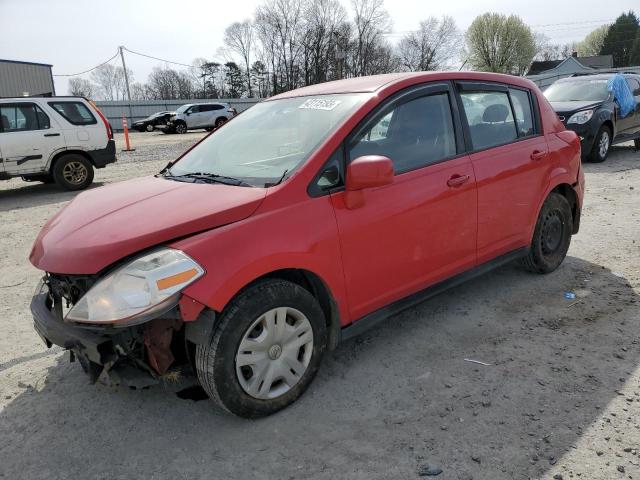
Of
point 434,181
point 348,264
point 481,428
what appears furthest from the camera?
point 434,181

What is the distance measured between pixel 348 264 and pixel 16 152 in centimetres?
919

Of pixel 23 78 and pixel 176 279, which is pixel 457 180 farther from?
pixel 23 78

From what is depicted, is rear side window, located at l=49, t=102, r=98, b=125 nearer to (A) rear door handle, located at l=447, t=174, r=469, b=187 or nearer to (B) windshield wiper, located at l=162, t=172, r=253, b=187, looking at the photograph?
(B) windshield wiper, located at l=162, t=172, r=253, b=187

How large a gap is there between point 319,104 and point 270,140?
407 mm

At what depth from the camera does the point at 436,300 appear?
13.7 ft

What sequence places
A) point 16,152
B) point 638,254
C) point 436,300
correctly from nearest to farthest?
point 436,300 → point 638,254 → point 16,152

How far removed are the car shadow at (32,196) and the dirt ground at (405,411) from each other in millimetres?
5772

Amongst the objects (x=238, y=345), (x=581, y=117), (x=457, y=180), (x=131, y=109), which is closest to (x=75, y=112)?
(x=457, y=180)

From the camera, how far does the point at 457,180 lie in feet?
11.3

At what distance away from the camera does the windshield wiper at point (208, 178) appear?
2.94 metres

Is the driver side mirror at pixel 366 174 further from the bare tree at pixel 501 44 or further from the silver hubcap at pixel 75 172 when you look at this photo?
the bare tree at pixel 501 44

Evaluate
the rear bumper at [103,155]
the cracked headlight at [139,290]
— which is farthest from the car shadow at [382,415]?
the rear bumper at [103,155]

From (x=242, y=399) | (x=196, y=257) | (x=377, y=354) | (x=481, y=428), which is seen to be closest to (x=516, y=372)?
(x=481, y=428)

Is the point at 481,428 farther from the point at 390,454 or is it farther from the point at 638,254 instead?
the point at 638,254
